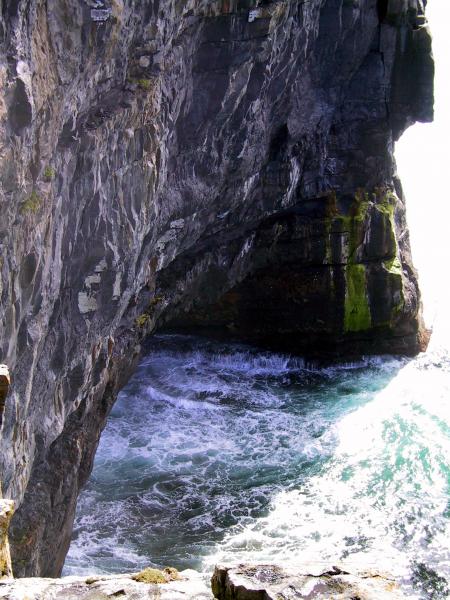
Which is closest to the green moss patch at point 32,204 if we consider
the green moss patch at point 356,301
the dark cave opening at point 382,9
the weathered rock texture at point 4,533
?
the weathered rock texture at point 4,533

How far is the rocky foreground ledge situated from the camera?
6598 millimetres

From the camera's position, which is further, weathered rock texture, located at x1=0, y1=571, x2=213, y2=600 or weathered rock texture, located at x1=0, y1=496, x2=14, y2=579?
weathered rock texture, located at x1=0, y1=496, x2=14, y2=579

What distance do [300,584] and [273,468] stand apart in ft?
51.0

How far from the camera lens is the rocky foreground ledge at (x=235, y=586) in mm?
6598

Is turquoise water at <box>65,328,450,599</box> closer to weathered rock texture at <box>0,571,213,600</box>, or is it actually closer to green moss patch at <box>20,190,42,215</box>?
green moss patch at <box>20,190,42,215</box>

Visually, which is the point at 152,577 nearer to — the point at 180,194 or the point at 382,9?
the point at 180,194

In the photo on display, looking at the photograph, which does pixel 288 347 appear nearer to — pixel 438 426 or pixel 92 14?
pixel 438 426

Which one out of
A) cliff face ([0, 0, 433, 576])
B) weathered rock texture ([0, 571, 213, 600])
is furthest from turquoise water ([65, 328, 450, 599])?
weathered rock texture ([0, 571, 213, 600])

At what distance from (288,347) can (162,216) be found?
15.0m

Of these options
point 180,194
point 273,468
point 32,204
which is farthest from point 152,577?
point 273,468

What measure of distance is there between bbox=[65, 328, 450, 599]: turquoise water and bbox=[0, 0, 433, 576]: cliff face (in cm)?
193

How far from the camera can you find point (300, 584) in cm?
675

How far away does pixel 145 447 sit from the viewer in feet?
76.7

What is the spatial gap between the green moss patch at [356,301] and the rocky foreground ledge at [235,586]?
23.9 meters
